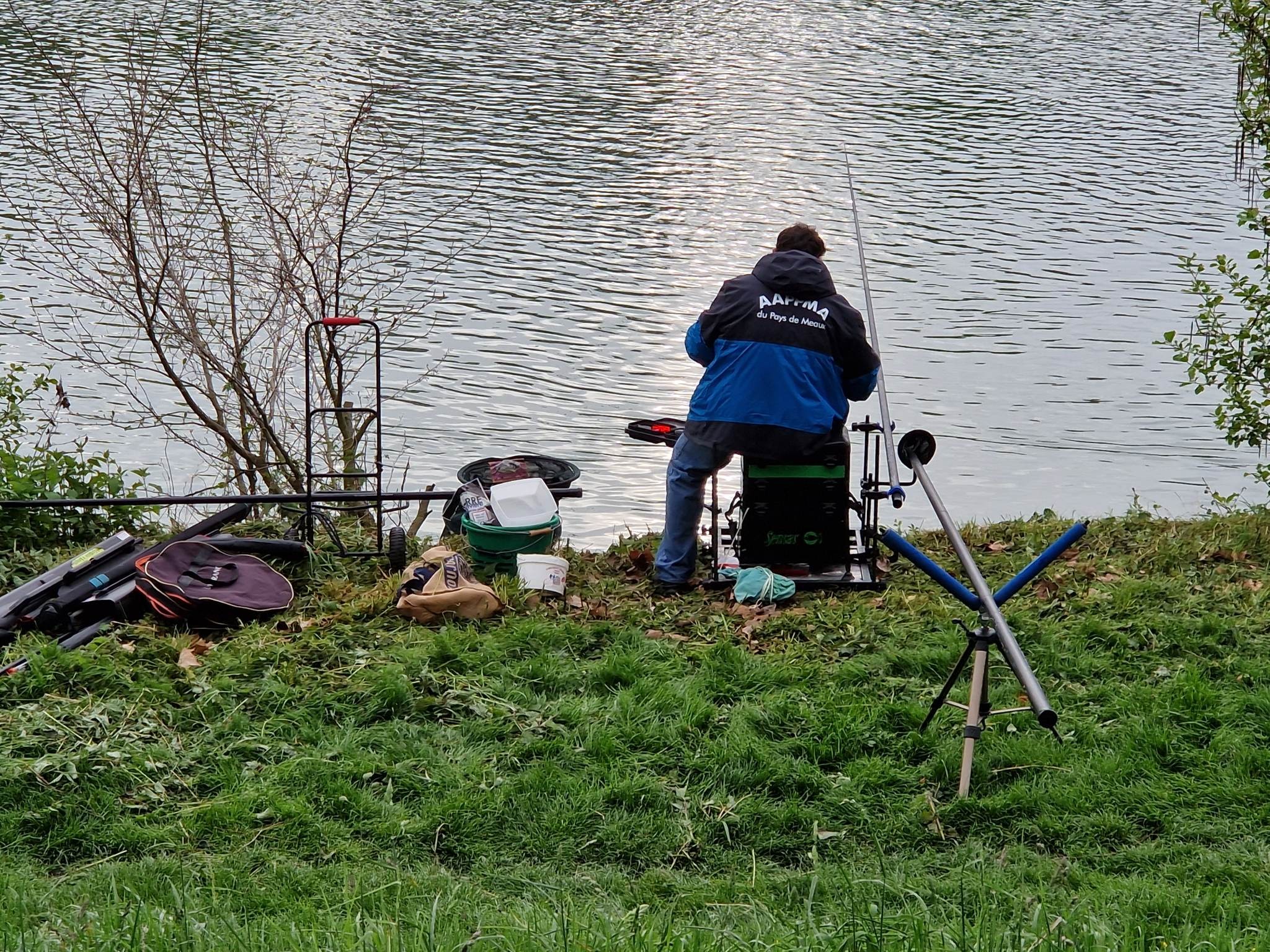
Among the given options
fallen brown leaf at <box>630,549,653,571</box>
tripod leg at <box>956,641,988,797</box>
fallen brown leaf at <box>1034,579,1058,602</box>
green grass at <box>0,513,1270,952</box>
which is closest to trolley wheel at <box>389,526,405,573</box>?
green grass at <box>0,513,1270,952</box>

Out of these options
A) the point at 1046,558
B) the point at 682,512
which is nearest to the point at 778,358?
the point at 682,512

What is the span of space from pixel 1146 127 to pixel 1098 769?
54.0 feet

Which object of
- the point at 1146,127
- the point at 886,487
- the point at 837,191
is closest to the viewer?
the point at 886,487

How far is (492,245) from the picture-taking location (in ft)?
45.9

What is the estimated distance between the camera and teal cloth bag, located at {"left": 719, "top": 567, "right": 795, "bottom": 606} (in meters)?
5.84

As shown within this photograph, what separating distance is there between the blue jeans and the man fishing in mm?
27

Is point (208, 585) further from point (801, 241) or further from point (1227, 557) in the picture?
point (1227, 557)

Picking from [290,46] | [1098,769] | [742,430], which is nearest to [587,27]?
[290,46]

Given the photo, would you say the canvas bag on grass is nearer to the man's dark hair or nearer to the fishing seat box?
the fishing seat box

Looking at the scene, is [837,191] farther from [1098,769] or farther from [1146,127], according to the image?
[1098,769]

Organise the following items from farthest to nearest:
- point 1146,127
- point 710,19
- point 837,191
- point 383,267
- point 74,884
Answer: point 710,19 < point 1146,127 < point 837,191 < point 383,267 < point 74,884

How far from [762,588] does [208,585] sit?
229 cm

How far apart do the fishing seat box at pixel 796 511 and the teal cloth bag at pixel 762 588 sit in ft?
0.69

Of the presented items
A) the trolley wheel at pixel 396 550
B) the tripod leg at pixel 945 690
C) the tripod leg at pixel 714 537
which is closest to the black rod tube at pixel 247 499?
the trolley wheel at pixel 396 550
